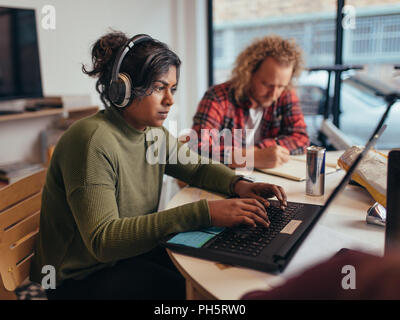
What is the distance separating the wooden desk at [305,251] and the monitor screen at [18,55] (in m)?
1.53

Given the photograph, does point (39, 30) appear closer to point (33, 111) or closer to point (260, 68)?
point (33, 111)

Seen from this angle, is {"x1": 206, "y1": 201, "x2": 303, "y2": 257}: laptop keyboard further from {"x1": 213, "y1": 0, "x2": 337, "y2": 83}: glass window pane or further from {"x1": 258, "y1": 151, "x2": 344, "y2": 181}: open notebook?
{"x1": 213, "y1": 0, "x2": 337, "y2": 83}: glass window pane

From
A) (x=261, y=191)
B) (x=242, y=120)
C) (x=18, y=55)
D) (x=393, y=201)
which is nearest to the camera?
(x=393, y=201)

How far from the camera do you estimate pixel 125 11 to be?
3035 mm

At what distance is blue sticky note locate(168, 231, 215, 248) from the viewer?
788 mm

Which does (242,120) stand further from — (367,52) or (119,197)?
(367,52)

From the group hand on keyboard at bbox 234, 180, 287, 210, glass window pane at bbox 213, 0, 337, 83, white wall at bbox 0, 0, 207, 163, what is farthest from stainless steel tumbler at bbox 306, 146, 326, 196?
glass window pane at bbox 213, 0, 337, 83

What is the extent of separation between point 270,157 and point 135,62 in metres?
0.63

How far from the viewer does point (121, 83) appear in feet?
3.21

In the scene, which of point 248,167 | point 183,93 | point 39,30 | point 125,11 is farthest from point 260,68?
point 183,93

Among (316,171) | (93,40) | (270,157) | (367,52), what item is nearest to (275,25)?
(367,52)

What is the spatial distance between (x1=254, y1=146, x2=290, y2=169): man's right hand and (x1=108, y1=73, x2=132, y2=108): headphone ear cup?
0.61 metres

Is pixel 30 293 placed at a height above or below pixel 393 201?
below
